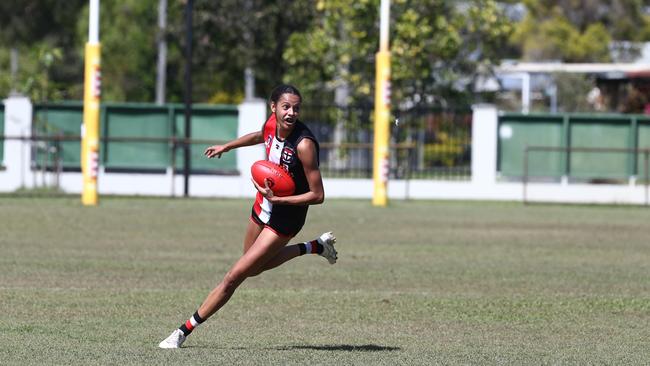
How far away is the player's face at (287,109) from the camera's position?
10570mm

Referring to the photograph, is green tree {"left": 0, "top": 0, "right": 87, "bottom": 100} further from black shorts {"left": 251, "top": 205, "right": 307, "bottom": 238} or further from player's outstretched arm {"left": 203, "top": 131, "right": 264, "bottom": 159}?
black shorts {"left": 251, "top": 205, "right": 307, "bottom": 238}

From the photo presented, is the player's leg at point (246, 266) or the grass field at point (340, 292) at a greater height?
the player's leg at point (246, 266)

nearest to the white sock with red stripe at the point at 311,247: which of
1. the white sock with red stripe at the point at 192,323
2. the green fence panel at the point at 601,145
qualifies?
the white sock with red stripe at the point at 192,323

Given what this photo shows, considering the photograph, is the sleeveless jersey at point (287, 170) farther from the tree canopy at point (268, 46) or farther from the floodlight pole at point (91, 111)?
the tree canopy at point (268, 46)

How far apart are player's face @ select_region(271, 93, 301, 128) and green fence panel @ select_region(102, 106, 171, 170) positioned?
27.4 m

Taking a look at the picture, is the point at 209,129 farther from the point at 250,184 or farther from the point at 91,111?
the point at 91,111

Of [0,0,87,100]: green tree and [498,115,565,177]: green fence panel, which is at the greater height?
[0,0,87,100]: green tree

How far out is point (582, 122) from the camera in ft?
127

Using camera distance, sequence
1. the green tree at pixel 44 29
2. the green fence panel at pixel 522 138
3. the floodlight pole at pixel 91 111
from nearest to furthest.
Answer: the floodlight pole at pixel 91 111 → the green fence panel at pixel 522 138 → the green tree at pixel 44 29

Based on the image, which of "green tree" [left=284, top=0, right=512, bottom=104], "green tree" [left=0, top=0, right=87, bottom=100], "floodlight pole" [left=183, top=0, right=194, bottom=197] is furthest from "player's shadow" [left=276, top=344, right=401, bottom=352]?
"green tree" [left=0, top=0, right=87, bottom=100]

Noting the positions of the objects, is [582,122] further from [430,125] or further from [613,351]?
[613,351]

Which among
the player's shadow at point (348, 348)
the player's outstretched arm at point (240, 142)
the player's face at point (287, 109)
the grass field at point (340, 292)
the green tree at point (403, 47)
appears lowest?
the grass field at point (340, 292)

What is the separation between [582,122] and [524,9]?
52.8 meters

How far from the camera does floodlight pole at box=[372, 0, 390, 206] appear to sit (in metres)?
31.6
